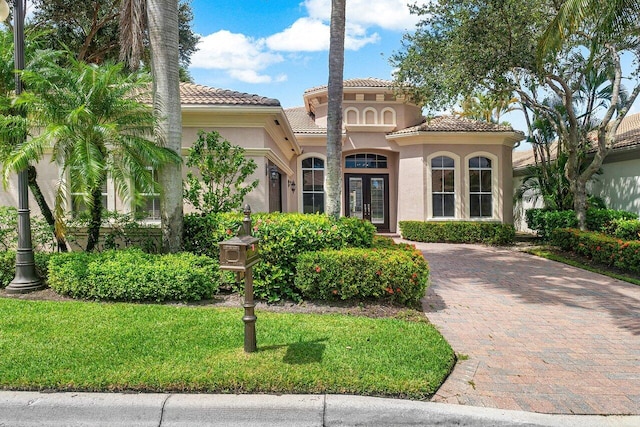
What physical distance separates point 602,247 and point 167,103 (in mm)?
11175

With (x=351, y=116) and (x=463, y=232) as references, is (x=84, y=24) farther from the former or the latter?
(x=463, y=232)

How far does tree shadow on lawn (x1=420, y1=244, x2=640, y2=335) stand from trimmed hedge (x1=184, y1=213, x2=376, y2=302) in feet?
6.42

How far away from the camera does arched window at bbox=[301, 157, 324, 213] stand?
17.6 metres

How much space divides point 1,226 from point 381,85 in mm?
14453

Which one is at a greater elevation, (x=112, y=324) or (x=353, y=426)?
(x=112, y=324)

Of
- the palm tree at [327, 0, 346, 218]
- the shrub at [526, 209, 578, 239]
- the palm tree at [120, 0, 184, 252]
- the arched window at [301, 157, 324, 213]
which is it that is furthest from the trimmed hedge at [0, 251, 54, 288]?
the shrub at [526, 209, 578, 239]

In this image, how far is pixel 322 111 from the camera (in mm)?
18219

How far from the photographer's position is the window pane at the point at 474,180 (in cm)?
1612

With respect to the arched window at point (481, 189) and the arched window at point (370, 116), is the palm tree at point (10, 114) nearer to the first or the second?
the arched window at point (370, 116)

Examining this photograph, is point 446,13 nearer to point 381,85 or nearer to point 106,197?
point 381,85

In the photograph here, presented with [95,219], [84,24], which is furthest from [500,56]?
[84,24]

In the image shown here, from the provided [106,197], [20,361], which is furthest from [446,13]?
[20,361]

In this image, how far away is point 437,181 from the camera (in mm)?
16156

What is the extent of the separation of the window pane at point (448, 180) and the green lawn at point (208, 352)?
39.1 feet
